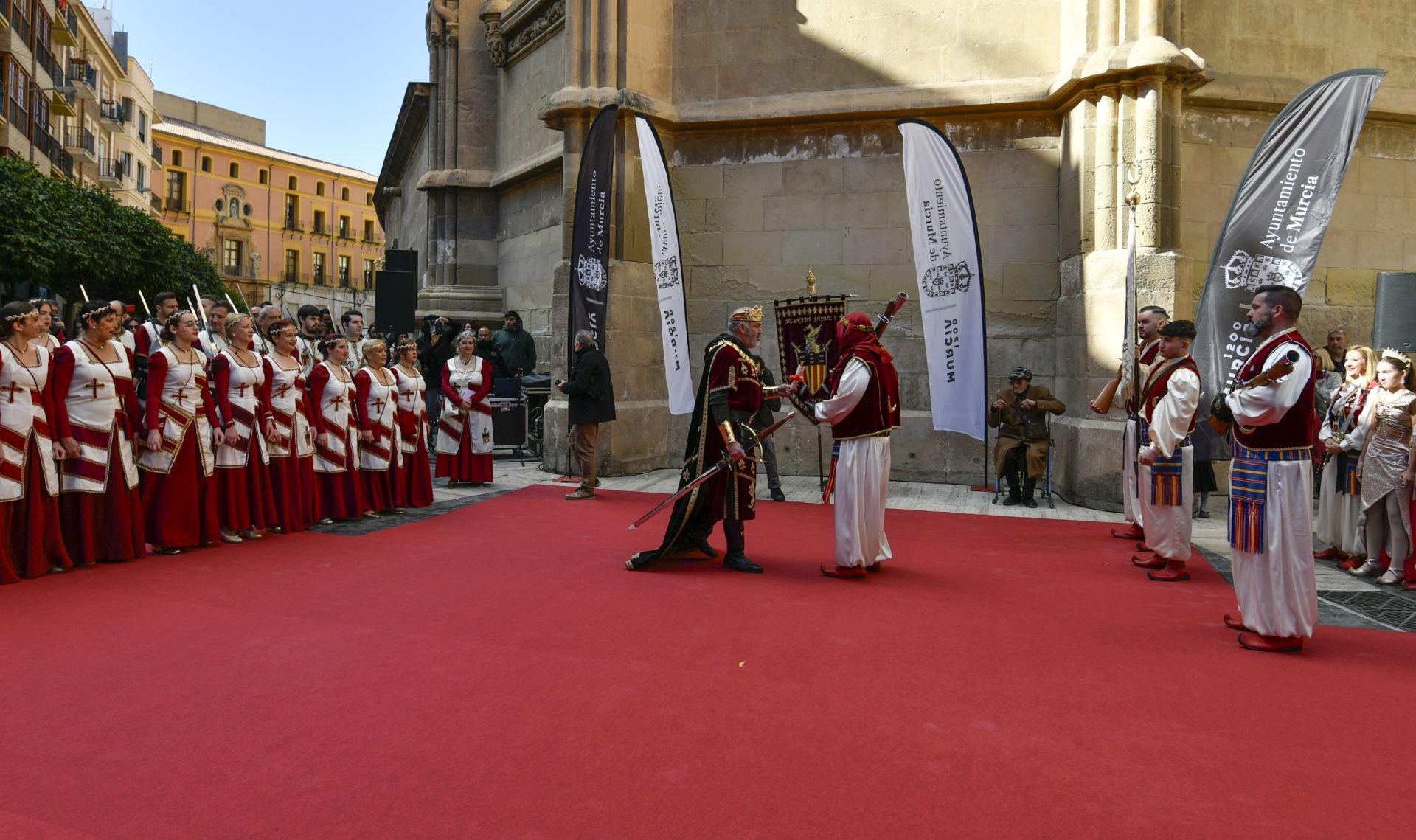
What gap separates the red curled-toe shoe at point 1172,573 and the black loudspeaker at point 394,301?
11.0 metres

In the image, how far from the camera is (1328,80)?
7938 millimetres

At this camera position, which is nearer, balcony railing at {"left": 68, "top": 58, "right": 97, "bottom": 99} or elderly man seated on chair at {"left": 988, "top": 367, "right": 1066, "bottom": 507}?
elderly man seated on chair at {"left": 988, "top": 367, "right": 1066, "bottom": 507}

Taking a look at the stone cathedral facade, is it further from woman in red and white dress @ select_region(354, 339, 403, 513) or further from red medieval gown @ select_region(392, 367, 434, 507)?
woman in red and white dress @ select_region(354, 339, 403, 513)

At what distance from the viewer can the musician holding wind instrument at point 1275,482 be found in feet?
15.6

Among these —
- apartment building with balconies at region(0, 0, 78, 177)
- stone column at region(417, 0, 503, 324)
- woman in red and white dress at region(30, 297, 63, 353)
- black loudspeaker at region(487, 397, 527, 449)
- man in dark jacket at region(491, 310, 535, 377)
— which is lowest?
black loudspeaker at region(487, 397, 527, 449)

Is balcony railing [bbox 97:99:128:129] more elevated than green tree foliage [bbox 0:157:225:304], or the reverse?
balcony railing [bbox 97:99:128:129]

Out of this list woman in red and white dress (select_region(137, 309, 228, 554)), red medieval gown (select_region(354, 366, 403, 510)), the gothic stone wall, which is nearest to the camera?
woman in red and white dress (select_region(137, 309, 228, 554))

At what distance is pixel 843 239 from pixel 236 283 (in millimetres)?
59256

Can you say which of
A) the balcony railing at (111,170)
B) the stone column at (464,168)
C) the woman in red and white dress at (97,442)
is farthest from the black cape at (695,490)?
the balcony railing at (111,170)

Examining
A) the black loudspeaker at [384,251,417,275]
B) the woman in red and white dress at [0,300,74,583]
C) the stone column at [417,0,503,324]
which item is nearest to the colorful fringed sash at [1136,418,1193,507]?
the woman in red and white dress at [0,300,74,583]

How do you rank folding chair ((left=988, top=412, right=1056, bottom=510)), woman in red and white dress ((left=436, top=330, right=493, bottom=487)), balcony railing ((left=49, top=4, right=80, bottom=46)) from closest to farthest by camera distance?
1. folding chair ((left=988, top=412, right=1056, bottom=510))
2. woman in red and white dress ((left=436, top=330, right=493, bottom=487))
3. balcony railing ((left=49, top=4, right=80, bottom=46))

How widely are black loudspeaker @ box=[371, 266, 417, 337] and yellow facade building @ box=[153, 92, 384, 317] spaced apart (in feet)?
159

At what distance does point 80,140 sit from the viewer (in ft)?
139

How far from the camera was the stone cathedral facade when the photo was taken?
9.88 meters
